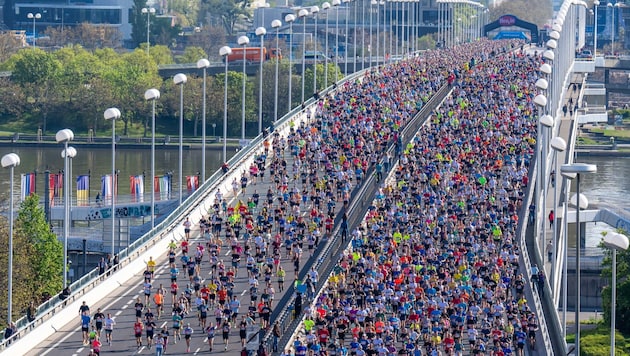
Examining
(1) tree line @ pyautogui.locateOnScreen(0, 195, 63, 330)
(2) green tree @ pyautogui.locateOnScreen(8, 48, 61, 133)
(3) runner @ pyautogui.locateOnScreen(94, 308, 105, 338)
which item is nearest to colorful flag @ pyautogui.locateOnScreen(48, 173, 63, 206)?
(1) tree line @ pyautogui.locateOnScreen(0, 195, 63, 330)

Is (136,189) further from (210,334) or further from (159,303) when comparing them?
(210,334)

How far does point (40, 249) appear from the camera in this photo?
78375mm

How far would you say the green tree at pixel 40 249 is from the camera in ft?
252

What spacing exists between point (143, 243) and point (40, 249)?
14.0m

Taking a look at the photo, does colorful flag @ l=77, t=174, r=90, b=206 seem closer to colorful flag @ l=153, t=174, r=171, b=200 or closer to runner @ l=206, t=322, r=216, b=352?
colorful flag @ l=153, t=174, r=171, b=200

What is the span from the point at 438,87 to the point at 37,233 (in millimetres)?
35191

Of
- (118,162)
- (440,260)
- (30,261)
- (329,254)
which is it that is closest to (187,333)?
(440,260)

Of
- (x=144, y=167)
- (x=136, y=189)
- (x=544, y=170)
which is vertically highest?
(x=544, y=170)

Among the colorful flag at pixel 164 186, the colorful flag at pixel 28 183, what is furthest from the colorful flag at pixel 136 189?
the colorful flag at pixel 28 183

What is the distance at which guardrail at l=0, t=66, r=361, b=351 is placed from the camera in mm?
54719

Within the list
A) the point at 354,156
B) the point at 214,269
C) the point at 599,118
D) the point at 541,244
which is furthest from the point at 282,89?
the point at 214,269

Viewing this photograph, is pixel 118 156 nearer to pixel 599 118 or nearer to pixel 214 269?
pixel 599 118

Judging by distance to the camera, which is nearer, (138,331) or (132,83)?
(138,331)

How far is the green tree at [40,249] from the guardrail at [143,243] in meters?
8.12
